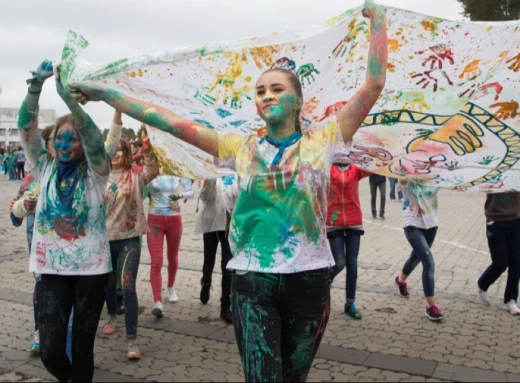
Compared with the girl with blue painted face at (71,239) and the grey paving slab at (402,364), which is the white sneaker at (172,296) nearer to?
the grey paving slab at (402,364)

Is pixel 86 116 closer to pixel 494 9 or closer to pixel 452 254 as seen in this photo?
pixel 452 254

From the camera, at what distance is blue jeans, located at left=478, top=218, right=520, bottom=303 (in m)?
6.20

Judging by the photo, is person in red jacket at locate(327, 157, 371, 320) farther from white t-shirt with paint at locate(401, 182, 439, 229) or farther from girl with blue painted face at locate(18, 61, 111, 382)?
girl with blue painted face at locate(18, 61, 111, 382)

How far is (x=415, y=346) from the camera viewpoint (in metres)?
5.05

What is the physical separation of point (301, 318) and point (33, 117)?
2.28 meters

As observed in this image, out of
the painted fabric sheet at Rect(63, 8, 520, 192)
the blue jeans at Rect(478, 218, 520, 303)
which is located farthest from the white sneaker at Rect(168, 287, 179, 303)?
the blue jeans at Rect(478, 218, 520, 303)

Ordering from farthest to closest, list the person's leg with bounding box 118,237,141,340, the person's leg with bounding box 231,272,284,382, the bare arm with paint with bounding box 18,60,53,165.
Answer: the person's leg with bounding box 118,237,141,340 → the bare arm with paint with bounding box 18,60,53,165 → the person's leg with bounding box 231,272,284,382

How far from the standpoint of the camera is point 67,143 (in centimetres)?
355

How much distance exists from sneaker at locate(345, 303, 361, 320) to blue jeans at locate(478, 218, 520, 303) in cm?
174

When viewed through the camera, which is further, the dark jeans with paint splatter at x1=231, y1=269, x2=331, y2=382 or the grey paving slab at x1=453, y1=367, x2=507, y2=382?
the grey paving slab at x1=453, y1=367, x2=507, y2=382

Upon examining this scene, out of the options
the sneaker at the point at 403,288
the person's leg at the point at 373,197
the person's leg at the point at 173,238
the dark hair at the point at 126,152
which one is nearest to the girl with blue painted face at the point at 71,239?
the dark hair at the point at 126,152

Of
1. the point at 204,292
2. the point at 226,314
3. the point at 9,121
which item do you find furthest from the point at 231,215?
the point at 9,121

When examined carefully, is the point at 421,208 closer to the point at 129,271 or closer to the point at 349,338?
the point at 349,338

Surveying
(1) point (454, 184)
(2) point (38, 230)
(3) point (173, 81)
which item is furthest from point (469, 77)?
(2) point (38, 230)
